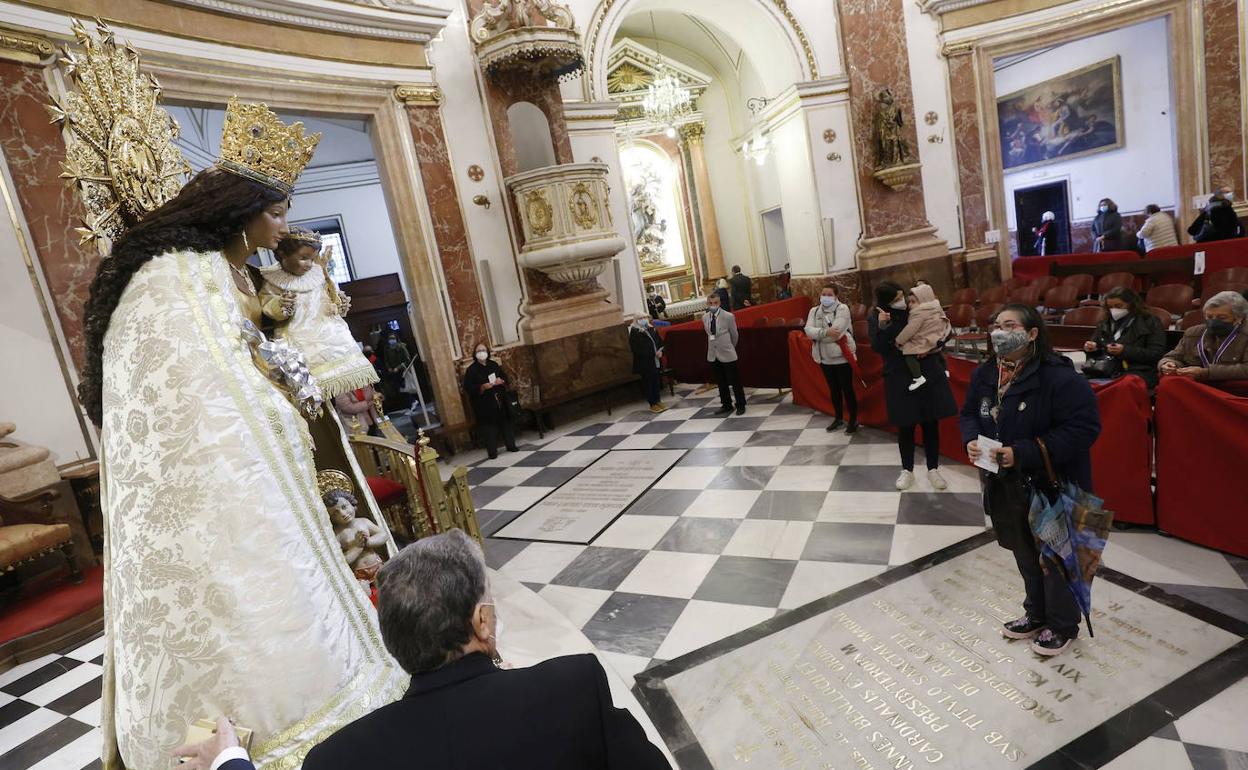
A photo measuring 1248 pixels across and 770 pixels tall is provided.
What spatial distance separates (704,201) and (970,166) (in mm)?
6717

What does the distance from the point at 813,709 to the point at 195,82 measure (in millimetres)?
7163

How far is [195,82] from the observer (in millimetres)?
5988

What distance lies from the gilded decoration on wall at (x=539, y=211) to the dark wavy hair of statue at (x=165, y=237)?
21.5 ft

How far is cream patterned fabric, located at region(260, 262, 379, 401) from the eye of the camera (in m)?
2.26

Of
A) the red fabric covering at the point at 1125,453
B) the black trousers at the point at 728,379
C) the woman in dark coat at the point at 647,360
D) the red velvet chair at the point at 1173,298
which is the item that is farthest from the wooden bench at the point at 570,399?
the red velvet chair at the point at 1173,298

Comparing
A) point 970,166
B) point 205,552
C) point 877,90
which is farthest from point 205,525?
Result: point 970,166

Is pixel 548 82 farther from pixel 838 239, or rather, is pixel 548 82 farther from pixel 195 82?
pixel 838 239

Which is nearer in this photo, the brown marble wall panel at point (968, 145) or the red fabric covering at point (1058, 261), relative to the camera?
the red fabric covering at point (1058, 261)

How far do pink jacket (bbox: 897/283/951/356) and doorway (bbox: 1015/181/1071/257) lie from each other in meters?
12.9

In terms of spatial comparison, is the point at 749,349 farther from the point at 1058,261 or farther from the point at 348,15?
the point at 348,15

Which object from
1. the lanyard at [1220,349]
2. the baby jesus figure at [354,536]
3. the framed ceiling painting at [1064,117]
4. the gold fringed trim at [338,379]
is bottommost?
the lanyard at [1220,349]

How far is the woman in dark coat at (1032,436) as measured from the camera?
2475 millimetres

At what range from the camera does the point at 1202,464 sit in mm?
3314

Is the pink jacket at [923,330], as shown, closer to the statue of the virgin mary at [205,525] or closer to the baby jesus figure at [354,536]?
the baby jesus figure at [354,536]
